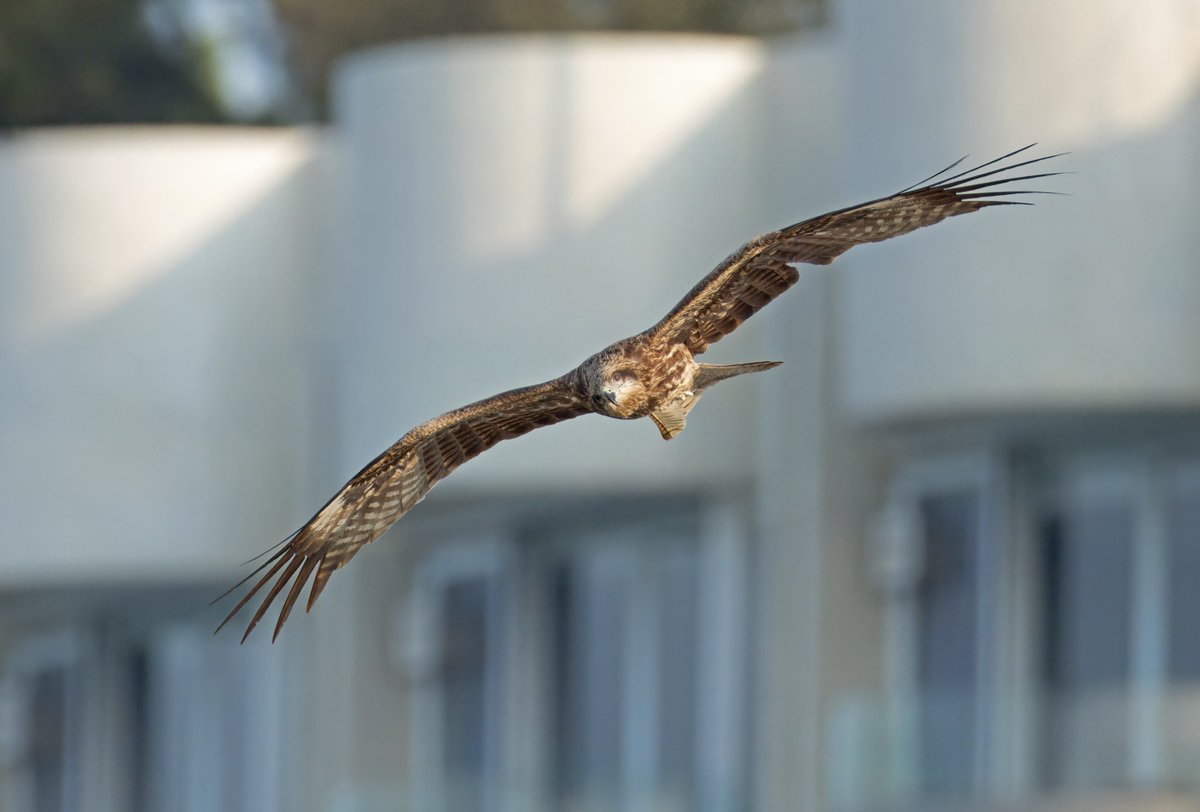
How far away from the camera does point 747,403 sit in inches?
690

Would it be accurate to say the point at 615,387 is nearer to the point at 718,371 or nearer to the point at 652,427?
the point at 718,371

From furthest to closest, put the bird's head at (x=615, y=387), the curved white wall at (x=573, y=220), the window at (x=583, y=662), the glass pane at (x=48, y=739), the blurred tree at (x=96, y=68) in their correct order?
the blurred tree at (x=96, y=68), the glass pane at (x=48, y=739), the window at (x=583, y=662), the curved white wall at (x=573, y=220), the bird's head at (x=615, y=387)

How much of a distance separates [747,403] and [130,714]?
959cm

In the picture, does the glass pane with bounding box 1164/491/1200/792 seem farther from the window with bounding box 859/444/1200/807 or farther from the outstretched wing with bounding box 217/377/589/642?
the outstretched wing with bounding box 217/377/589/642

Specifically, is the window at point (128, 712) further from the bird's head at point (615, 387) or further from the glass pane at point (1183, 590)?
the bird's head at point (615, 387)

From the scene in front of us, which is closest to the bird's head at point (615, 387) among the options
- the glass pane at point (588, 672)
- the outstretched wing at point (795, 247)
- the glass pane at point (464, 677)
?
the outstretched wing at point (795, 247)

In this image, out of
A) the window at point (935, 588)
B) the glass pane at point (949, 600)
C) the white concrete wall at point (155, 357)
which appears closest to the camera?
the window at point (935, 588)

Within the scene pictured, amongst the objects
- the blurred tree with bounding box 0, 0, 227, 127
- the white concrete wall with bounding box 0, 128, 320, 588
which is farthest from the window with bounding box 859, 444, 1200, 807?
the blurred tree with bounding box 0, 0, 227, 127

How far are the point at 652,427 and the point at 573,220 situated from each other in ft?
4.71

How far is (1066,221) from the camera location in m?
14.7

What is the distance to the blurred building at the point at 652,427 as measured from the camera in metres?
14.8

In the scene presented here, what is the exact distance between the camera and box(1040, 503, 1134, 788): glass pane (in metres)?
14.8

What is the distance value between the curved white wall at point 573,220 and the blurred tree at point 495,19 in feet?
66.0

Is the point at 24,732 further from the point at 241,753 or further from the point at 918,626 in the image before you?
the point at 918,626
